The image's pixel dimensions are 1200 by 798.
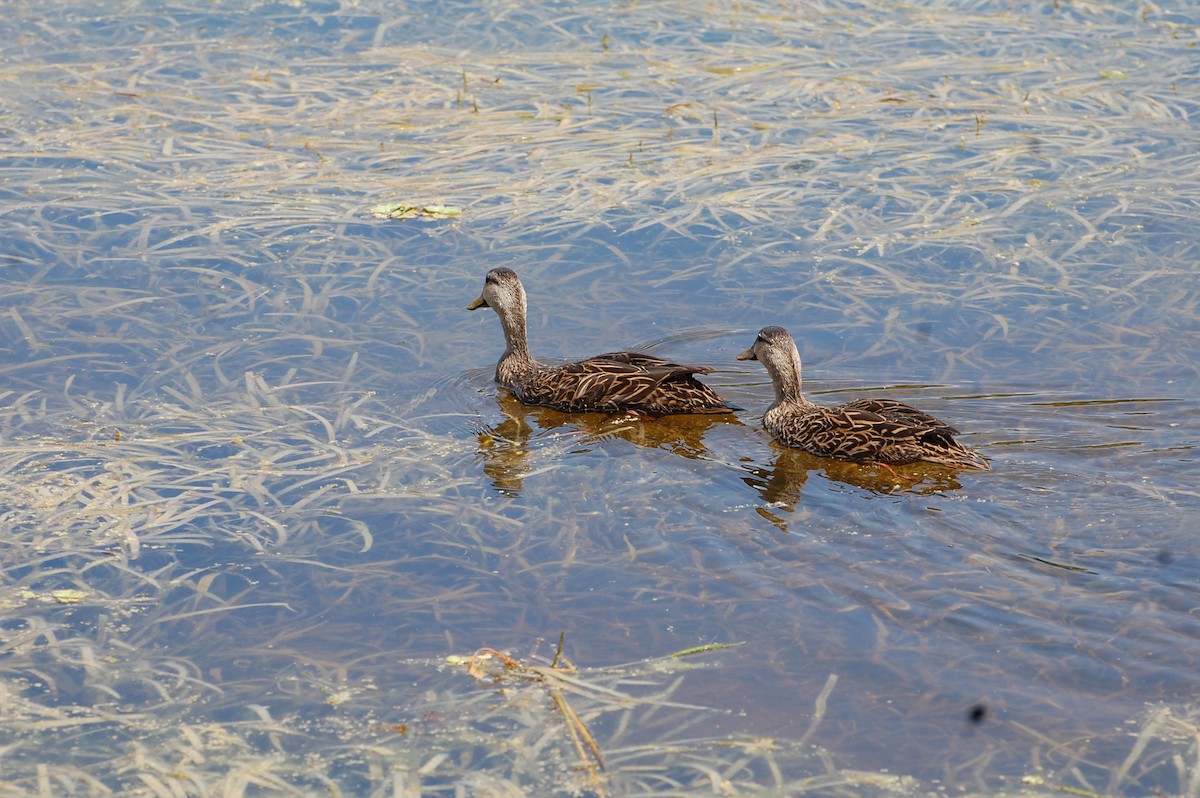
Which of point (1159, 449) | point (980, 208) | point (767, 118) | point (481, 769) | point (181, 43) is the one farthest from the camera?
point (181, 43)

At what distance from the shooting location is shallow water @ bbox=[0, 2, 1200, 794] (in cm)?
588

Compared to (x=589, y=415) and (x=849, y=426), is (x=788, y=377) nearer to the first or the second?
(x=849, y=426)

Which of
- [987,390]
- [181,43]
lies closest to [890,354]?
[987,390]

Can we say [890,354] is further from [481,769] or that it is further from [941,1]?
[941,1]

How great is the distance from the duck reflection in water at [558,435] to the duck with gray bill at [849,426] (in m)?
0.48

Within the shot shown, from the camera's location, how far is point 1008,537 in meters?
7.27

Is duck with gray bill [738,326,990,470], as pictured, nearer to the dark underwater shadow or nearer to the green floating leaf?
the dark underwater shadow

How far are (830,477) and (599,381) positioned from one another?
160 centimetres

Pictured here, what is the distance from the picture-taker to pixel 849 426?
847cm

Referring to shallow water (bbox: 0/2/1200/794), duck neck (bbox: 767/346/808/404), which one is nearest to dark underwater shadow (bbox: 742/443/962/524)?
shallow water (bbox: 0/2/1200/794)

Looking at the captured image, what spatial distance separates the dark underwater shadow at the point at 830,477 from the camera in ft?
26.2

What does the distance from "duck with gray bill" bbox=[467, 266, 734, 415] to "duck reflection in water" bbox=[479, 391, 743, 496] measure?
Answer: 0.06m

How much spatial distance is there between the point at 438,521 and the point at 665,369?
6.88 feet

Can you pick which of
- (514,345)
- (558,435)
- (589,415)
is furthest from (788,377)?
(514,345)
